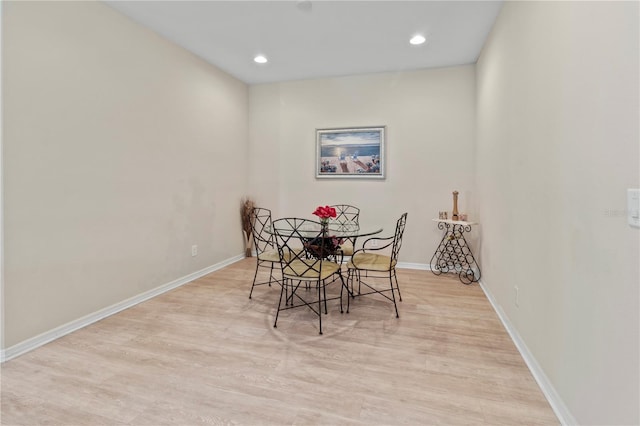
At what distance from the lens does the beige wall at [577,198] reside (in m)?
1.12

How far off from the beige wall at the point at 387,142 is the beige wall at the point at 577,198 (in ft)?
5.79

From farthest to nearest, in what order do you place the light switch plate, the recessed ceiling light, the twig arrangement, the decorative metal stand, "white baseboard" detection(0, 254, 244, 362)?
the twig arrangement < the decorative metal stand < the recessed ceiling light < "white baseboard" detection(0, 254, 244, 362) < the light switch plate

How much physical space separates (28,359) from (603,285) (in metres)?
3.24

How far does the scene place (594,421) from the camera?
1.29 metres

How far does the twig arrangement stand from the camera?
4.96m

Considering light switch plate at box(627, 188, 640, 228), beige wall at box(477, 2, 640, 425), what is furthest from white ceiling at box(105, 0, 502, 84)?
light switch plate at box(627, 188, 640, 228)

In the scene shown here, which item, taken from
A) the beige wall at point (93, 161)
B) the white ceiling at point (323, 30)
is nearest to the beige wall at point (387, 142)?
the white ceiling at point (323, 30)

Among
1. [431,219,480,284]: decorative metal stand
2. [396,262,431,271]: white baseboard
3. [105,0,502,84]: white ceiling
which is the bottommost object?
[396,262,431,271]: white baseboard

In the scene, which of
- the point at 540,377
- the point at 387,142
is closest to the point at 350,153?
the point at 387,142

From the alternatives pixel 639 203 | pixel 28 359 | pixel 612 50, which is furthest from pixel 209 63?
pixel 639 203

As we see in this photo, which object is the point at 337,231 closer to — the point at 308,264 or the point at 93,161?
the point at 308,264

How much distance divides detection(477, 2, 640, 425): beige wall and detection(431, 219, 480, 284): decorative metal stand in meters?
1.56

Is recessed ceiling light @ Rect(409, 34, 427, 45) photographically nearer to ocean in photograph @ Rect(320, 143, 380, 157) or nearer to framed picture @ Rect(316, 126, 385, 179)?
framed picture @ Rect(316, 126, 385, 179)

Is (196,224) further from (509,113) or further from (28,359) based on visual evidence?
(509,113)
